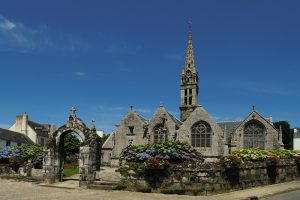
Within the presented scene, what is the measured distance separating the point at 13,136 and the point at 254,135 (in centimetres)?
4259

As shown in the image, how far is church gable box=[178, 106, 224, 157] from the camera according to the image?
4131 cm

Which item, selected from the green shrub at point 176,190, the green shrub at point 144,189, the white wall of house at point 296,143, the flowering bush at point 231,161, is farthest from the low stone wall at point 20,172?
the white wall of house at point 296,143

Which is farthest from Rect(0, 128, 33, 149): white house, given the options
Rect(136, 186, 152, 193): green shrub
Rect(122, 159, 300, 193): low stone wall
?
Rect(122, 159, 300, 193): low stone wall

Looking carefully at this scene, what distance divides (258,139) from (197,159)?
82.5 feet

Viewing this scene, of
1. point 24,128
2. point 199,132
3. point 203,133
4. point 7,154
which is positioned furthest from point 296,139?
point 7,154

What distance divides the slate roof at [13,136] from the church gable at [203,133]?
33.9 meters

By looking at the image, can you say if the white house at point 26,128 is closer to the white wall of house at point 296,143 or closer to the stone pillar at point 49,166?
the white wall of house at point 296,143

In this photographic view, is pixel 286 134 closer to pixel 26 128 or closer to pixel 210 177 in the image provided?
pixel 26 128

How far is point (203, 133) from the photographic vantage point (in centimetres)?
4228

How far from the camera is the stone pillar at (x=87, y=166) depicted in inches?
793

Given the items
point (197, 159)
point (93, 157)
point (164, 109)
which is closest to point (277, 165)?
point (197, 159)

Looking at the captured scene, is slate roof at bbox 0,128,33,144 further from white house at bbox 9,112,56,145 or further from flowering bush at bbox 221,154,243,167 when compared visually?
flowering bush at bbox 221,154,243,167

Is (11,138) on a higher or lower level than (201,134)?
lower

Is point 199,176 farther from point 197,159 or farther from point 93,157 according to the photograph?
point 93,157
